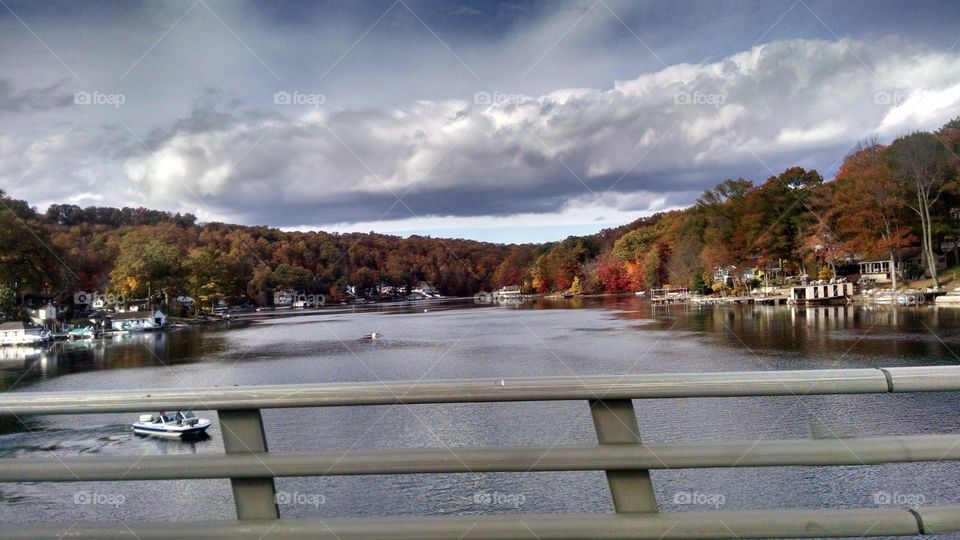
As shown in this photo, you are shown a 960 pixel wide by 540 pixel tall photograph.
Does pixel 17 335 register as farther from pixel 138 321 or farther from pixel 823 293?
pixel 823 293

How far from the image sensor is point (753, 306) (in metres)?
69.6

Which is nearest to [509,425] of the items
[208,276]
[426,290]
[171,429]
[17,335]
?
[171,429]

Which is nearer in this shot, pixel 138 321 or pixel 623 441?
pixel 623 441

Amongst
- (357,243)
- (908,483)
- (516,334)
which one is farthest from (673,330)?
(357,243)

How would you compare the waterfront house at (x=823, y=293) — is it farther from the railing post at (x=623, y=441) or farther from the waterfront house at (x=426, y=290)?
the railing post at (x=623, y=441)

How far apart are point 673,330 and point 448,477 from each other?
35253 millimetres

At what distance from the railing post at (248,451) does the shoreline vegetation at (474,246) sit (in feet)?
168

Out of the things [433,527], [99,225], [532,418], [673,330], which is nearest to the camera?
[433,527]

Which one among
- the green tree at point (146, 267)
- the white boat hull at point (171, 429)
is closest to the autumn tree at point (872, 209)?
the white boat hull at point (171, 429)

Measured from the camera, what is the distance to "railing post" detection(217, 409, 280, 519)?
7.83ft

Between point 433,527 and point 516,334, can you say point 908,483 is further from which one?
point 516,334

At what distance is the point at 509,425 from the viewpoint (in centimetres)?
1508

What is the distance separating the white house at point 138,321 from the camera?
6781 centimetres

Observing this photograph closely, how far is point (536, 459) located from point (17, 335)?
220ft
